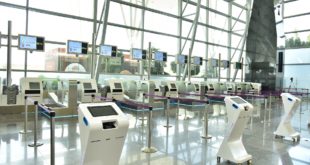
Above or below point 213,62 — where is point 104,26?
above

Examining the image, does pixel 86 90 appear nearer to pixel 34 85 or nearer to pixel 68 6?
pixel 34 85

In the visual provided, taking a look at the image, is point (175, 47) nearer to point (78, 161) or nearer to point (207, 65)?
point (207, 65)

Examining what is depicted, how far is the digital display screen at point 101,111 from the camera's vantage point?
102 inches

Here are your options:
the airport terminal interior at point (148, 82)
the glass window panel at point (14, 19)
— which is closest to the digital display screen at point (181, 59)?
the airport terminal interior at point (148, 82)

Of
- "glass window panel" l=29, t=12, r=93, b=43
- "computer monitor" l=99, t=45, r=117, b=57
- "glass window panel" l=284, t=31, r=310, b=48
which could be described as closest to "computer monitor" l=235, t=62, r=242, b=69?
"glass window panel" l=284, t=31, r=310, b=48

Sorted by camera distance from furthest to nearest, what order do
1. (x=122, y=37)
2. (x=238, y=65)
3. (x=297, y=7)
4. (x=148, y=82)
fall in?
(x=297, y=7) → (x=238, y=65) → (x=122, y=37) → (x=148, y=82)

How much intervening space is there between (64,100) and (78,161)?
5.04 m

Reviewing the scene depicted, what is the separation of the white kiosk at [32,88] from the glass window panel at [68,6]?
294 centimetres

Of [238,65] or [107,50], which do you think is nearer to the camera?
[107,50]

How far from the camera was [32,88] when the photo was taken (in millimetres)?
7141

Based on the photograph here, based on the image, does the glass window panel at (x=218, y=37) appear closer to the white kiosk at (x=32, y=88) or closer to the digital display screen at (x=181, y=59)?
the digital display screen at (x=181, y=59)

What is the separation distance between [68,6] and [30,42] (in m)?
2.67

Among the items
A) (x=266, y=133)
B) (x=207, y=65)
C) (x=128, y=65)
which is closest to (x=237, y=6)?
(x=207, y=65)

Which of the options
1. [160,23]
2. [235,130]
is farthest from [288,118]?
[160,23]
